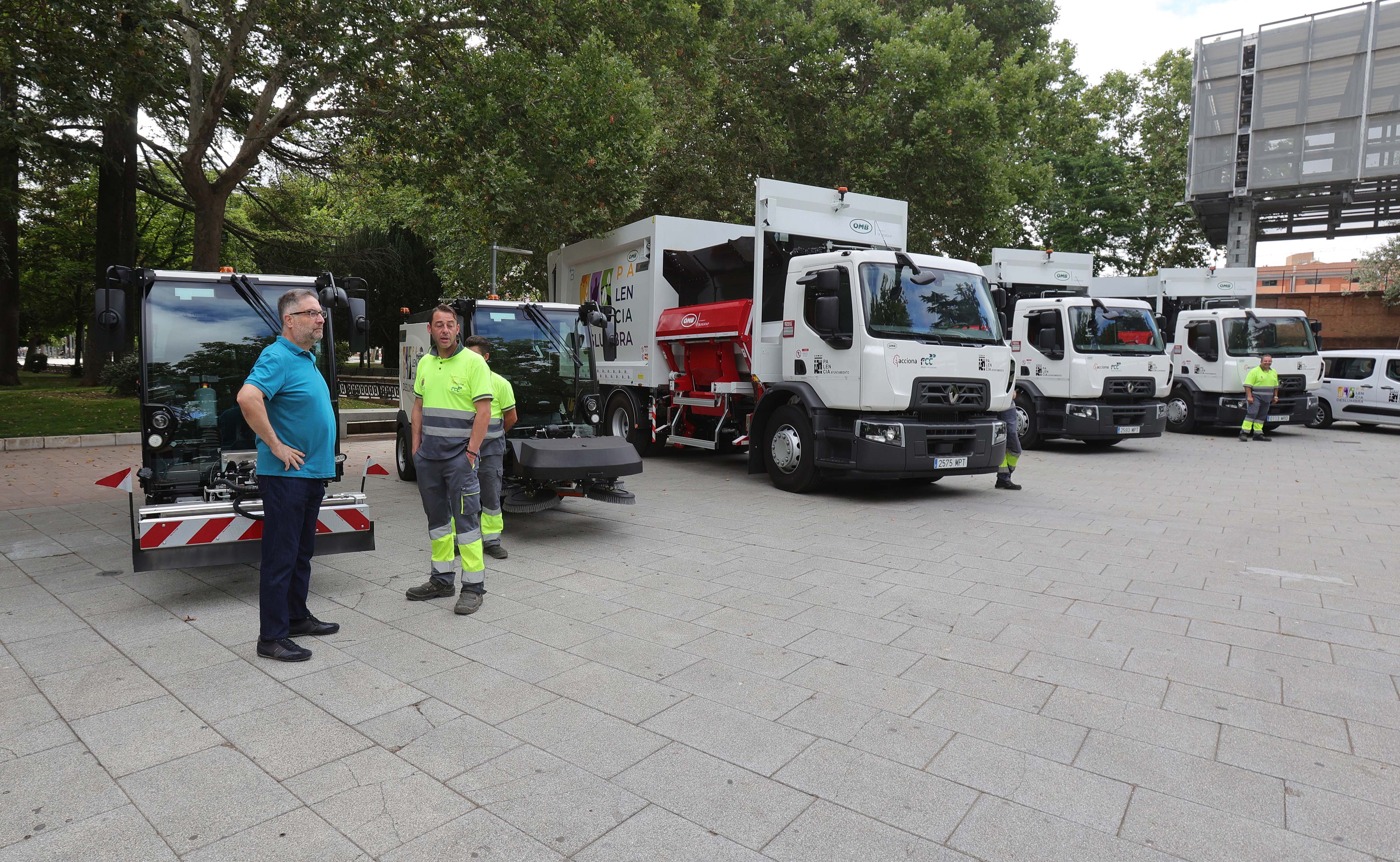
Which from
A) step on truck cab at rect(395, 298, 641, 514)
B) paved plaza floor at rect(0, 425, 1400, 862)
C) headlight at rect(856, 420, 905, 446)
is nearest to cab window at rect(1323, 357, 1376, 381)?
paved plaza floor at rect(0, 425, 1400, 862)

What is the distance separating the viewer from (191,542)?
4.87 m

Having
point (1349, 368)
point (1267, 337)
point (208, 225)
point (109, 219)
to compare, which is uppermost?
point (109, 219)

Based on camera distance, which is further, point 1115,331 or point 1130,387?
point 1115,331

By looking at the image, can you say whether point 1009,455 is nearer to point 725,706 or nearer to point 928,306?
point 928,306

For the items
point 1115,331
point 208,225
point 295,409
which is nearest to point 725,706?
point 295,409

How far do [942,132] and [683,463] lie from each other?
1014 cm

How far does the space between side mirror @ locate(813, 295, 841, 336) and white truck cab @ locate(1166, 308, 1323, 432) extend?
37.7 ft

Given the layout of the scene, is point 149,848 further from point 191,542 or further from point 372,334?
point 372,334

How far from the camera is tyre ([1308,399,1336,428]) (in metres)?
19.7

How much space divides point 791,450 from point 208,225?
11.9m

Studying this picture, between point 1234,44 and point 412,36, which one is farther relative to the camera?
point 1234,44

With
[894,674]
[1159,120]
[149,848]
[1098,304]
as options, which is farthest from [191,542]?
[1159,120]

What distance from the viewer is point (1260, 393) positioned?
16000 mm

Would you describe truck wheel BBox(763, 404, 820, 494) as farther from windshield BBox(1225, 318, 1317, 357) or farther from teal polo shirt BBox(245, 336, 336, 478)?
windshield BBox(1225, 318, 1317, 357)
